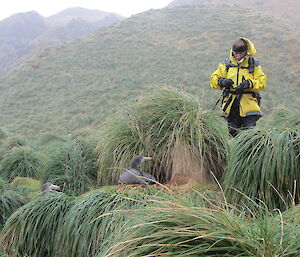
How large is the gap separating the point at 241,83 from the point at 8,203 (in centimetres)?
317

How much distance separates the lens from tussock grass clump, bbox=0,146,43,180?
6516 mm

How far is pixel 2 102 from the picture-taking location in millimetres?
26812

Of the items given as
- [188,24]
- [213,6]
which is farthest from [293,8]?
[188,24]

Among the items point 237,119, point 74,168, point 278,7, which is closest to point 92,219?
point 74,168

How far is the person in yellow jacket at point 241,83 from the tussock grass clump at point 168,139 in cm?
29

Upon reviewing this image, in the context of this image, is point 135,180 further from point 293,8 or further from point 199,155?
point 293,8

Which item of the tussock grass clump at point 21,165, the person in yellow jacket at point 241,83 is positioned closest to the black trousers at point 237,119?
the person in yellow jacket at point 241,83

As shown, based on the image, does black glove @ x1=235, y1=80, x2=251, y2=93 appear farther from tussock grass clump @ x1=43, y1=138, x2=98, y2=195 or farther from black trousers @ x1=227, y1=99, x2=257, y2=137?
tussock grass clump @ x1=43, y1=138, x2=98, y2=195

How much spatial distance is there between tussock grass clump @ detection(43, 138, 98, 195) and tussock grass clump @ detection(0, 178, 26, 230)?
0.56 metres

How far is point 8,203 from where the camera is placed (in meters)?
4.75

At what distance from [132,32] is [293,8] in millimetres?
28808

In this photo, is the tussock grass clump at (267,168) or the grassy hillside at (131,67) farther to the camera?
the grassy hillside at (131,67)

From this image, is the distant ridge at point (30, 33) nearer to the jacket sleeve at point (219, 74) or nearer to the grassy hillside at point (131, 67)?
the grassy hillside at point (131, 67)

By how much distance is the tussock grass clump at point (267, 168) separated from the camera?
343 centimetres
